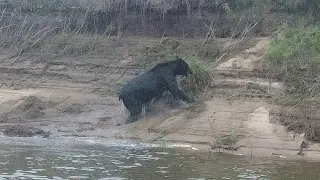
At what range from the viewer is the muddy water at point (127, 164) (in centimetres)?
1059

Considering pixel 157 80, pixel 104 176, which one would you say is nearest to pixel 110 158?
pixel 104 176

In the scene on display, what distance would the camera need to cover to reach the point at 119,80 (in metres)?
16.5

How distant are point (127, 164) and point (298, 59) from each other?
496cm

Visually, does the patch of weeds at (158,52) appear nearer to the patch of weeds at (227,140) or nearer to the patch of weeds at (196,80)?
the patch of weeds at (196,80)

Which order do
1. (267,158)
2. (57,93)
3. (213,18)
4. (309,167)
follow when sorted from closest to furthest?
(309,167), (267,158), (57,93), (213,18)

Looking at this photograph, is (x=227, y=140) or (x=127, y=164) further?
(x=227, y=140)

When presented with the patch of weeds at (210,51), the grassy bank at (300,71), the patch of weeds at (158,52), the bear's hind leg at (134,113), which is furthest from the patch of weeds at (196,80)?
the patch of weeds at (158,52)

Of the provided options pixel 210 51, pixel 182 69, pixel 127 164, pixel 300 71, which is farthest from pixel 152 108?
pixel 127 164

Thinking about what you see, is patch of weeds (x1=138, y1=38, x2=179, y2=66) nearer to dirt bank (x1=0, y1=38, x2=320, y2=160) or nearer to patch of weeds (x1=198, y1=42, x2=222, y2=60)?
dirt bank (x1=0, y1=38, x2=320, y2=160)

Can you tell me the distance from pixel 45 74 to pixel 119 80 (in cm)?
207

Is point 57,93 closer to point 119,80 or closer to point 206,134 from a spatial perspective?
point 119,80

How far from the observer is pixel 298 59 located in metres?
14.8

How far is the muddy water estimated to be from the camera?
10.6 m

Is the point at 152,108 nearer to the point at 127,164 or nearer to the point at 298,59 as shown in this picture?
the point at 298,59
